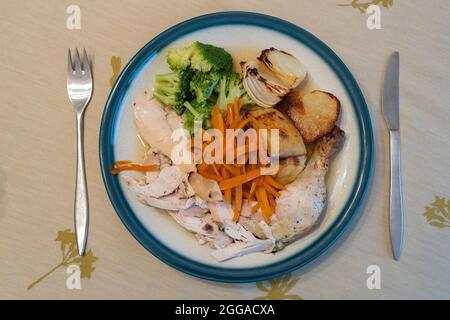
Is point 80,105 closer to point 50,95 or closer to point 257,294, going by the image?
point 50,95

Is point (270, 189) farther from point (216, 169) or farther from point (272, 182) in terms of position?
point (216, 169)

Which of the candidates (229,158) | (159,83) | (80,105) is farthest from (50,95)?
(229,158)

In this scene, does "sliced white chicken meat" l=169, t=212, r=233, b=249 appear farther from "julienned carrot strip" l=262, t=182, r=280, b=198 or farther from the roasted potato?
the roasted potato

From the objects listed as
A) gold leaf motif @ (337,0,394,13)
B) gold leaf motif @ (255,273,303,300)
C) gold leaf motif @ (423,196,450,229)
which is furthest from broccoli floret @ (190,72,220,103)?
gold leaf motif @ (423,196,450,229)

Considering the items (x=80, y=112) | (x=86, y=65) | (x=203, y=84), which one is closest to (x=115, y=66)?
(x=86, y=65)

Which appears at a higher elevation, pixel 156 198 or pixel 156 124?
pixel 156 124

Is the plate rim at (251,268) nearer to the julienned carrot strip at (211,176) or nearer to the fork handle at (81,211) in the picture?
the fork handle at (81,211)
